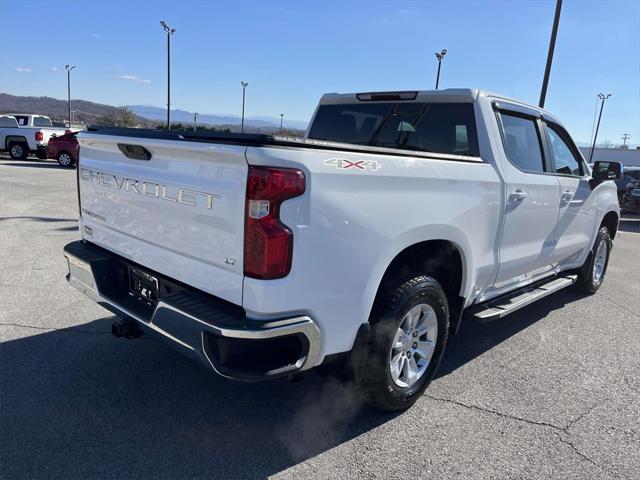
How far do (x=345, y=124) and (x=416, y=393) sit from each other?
2.48m

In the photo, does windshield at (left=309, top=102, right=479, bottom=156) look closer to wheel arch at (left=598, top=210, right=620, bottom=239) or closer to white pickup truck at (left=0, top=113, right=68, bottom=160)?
wheel arch at (left=598, top=210, right=620, bottom=239)

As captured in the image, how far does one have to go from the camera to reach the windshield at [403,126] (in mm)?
3873

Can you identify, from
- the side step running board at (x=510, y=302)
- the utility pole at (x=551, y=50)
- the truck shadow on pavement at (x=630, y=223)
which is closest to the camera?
the side step running board at (x=510, y=302)

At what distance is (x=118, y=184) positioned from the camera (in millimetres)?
3082

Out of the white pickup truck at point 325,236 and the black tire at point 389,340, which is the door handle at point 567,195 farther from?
the black tire at point 389,340

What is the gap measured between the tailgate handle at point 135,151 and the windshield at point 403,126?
6.86ft

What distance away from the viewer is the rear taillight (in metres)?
2.24

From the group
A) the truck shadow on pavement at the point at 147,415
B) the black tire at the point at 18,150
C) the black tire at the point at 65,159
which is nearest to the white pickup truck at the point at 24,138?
the black tire at the point at 18,150

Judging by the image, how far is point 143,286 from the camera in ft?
9.86

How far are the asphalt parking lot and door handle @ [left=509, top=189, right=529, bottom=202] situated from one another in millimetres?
1342

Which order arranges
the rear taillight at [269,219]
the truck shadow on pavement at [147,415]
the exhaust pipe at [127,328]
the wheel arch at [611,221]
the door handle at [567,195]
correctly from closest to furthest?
the rear taillight at [269,219], the truck shadow on pavement at [147,415], the exhaust pipe at [127,328], the door handle at [567,195], the wheel arch at [611,221]

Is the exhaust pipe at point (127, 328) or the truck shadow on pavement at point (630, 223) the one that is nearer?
the exhaust pipe at point (127, 328)

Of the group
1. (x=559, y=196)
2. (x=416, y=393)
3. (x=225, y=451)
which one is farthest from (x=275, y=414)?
(x=559, y=196)

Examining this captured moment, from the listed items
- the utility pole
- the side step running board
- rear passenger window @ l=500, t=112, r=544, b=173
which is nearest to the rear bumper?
the side step running board
